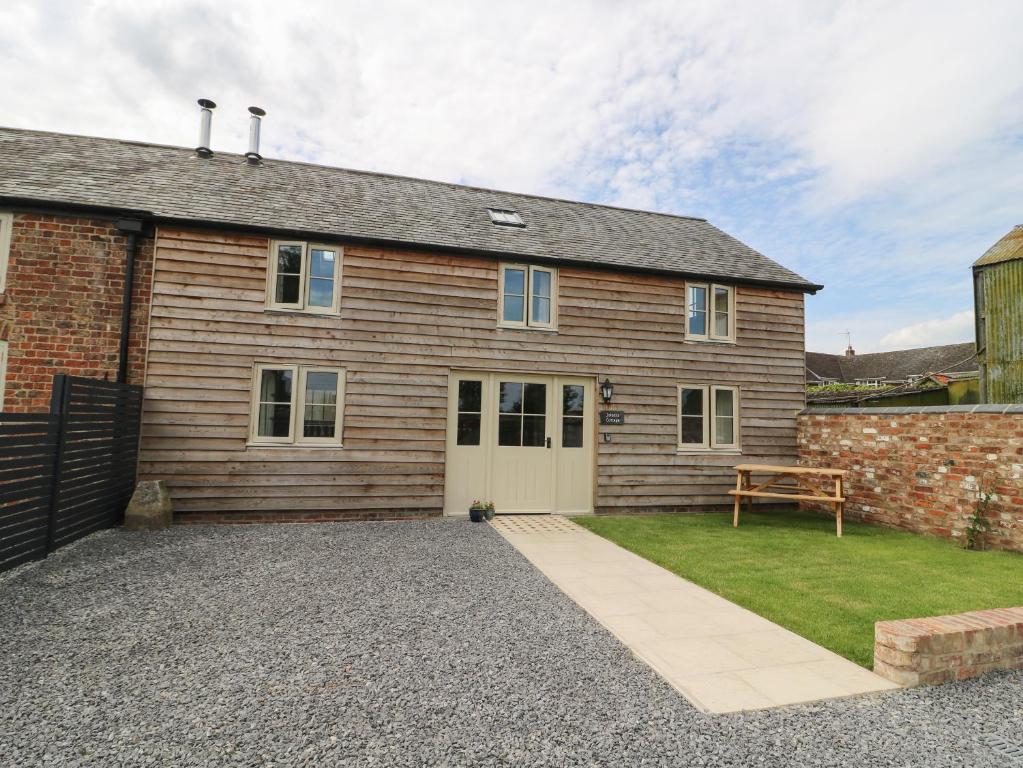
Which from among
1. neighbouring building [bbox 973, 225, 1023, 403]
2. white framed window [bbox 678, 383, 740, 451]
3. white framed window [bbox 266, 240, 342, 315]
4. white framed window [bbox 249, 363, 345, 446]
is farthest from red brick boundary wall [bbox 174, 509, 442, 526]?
neighbouring building [bbox 973, 225, 1023, 403]

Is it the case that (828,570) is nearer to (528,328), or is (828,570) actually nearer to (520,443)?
(520,443)

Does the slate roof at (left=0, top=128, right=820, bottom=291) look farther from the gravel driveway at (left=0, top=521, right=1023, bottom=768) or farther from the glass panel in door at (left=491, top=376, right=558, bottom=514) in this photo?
the gravel driveway at (left=0, top=521, right=1023, bottom=768)

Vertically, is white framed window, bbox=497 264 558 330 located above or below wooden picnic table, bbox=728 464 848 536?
above

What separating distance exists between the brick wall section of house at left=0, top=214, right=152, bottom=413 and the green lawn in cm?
791

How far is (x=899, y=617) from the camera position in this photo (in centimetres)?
411

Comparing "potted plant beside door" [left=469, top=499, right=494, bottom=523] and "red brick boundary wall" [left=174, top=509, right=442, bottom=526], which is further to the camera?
"potted plant beside door" [left=469, top=499, right=494, bottom=523]

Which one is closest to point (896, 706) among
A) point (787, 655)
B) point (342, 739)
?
point (787, 655)

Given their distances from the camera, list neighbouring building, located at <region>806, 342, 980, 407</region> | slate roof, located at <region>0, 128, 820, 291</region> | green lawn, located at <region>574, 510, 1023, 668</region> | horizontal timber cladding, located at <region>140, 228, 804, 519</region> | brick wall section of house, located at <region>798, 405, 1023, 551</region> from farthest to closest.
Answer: neighbouring building, located at <region>806, 342, 980, 407</region> → slate roof, located at <region>0, 128, 820, 291</region> → horizontal timber cladding, located at <region>140, 228, 804, 519</region> → brick wall section of house, located at <region>798, 405, 1023, 551</region> → green lawn, located at <region>574, 510, 1023, 668</region>

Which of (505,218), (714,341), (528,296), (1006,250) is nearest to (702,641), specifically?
(528,296)

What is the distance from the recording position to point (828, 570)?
18.3 feet

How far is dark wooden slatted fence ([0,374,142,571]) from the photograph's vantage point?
16.1 feet

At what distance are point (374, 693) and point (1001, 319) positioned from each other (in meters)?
14.8

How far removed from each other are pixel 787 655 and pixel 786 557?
3081mm

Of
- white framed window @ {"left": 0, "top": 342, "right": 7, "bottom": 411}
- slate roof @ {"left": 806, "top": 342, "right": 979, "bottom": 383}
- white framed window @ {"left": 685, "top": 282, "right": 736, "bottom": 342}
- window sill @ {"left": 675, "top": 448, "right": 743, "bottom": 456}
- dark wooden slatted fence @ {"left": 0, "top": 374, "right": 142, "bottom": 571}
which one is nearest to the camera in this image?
dark wooden slatted fence @ {"left": 0, "top": 374, "right": 142, "bottom": 571}
